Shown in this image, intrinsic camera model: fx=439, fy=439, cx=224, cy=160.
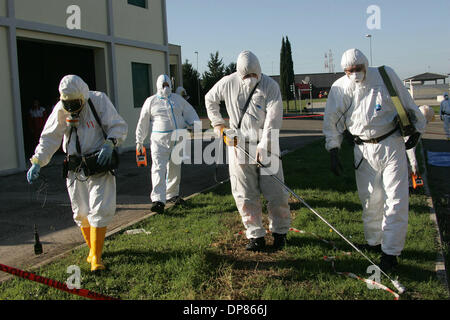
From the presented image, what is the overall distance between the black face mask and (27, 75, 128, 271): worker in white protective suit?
3 centimetres

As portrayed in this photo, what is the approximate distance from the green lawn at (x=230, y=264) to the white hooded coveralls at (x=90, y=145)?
67cm

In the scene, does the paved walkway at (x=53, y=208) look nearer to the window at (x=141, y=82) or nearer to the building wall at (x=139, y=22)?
the window at (x=141, y=82)

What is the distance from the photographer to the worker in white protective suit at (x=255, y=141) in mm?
5027

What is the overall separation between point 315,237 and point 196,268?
6.09 feet

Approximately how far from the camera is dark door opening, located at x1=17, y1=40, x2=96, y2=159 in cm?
1540

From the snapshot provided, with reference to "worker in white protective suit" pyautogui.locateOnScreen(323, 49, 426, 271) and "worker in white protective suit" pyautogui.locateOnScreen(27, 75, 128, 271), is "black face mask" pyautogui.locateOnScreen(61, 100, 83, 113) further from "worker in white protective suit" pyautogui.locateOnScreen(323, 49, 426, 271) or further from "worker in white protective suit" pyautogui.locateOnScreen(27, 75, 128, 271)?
"worker in white protective suit" pyautogui.locateOnScreen(323, 49, 426, 271)

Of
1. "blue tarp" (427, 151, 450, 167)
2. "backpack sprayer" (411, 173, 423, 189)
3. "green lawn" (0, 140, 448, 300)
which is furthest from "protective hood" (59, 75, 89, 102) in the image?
"blue tarp" (427, 151, 450, 167)

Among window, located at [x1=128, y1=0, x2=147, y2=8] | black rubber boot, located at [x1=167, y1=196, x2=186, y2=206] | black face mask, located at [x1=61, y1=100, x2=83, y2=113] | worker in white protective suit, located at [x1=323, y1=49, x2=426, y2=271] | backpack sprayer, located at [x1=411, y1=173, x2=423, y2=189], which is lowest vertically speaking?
black rubber boot, located at [x1=167, y1=196, x2=186, y2=206]

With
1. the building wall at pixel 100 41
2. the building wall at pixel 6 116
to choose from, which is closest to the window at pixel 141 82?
the building wall at pixel 100 41

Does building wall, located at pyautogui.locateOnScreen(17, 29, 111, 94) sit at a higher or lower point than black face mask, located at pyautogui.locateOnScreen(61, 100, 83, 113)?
higher
